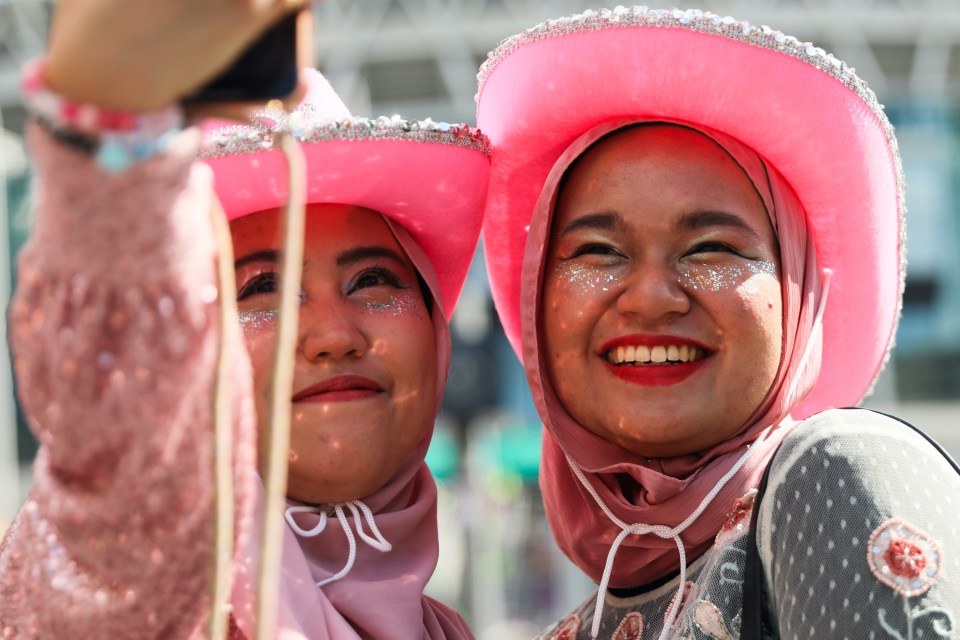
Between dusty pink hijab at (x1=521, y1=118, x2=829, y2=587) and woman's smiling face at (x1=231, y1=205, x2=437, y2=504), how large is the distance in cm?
27

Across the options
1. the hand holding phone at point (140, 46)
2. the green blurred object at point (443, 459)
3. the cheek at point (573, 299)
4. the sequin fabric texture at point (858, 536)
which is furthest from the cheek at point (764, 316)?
the green blurred object at point (443, 459)

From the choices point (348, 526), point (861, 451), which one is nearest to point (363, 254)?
point (348, 526)

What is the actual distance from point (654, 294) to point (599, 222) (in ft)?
0.76

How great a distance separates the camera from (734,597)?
1897mm

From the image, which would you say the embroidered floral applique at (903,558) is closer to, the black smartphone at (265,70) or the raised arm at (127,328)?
the raised arm at (127,328)

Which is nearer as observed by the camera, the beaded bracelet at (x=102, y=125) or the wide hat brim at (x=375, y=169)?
the beaded bracelet at (x=102, y=125)

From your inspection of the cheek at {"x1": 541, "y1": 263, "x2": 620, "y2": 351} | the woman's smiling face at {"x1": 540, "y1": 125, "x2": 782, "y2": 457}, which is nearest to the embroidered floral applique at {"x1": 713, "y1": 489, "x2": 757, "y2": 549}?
the woman's smiling face at {"x1": 540, "y1": 125, "x2": 782, "y2": 457}

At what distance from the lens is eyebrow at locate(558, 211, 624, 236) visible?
7.63 ft

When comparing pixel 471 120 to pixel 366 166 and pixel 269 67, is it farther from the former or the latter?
pixel 269 67

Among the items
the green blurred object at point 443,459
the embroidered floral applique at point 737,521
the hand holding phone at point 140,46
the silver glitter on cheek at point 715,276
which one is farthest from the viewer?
the green blurred object at point 443,459

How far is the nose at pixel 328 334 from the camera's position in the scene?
7.38 ft

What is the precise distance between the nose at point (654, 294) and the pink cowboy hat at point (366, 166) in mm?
503

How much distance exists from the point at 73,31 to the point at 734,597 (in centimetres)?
137

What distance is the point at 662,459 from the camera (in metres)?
2.35
